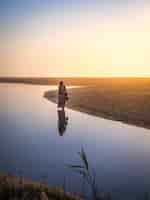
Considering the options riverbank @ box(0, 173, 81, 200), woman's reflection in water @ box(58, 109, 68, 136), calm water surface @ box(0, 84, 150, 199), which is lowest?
woman's reflection in water @ box(58, 109, 68, 136)

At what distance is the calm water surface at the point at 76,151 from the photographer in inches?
211

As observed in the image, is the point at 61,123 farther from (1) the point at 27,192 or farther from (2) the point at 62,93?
(1) the point at 27,192

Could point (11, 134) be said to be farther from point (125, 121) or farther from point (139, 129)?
point (125, 121)

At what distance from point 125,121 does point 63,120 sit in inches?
72.4

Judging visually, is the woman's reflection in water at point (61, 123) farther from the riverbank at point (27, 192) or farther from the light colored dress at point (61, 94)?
the riverbank at point (27, 192)

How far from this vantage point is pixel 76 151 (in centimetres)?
695

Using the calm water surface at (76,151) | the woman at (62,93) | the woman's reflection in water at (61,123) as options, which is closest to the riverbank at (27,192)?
the calm water surface at (76,151)

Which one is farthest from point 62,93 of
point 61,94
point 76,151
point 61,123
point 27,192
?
point 27,192

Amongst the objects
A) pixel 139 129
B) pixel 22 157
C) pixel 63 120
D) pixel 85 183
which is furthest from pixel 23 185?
pixel 63 120

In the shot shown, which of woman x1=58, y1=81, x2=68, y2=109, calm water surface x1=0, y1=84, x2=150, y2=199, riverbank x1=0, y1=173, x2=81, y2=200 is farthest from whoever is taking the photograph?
woman x1=58, y1=81, x2=68, y2=109

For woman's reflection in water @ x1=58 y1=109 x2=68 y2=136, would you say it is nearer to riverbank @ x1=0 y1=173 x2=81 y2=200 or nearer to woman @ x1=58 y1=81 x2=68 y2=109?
woman @ x1=58 y1=81 x2=68 y2=109

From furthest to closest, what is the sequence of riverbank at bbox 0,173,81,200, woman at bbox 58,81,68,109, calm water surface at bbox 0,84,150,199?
woman at bbox 58,81,68,109
calm water surface at bbox 0,84,150,199
riverbank at bbox 0,173,81,200

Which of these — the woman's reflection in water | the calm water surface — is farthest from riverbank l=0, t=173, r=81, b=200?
the woman's reflection in water

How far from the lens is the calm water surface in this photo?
17.6 feet
